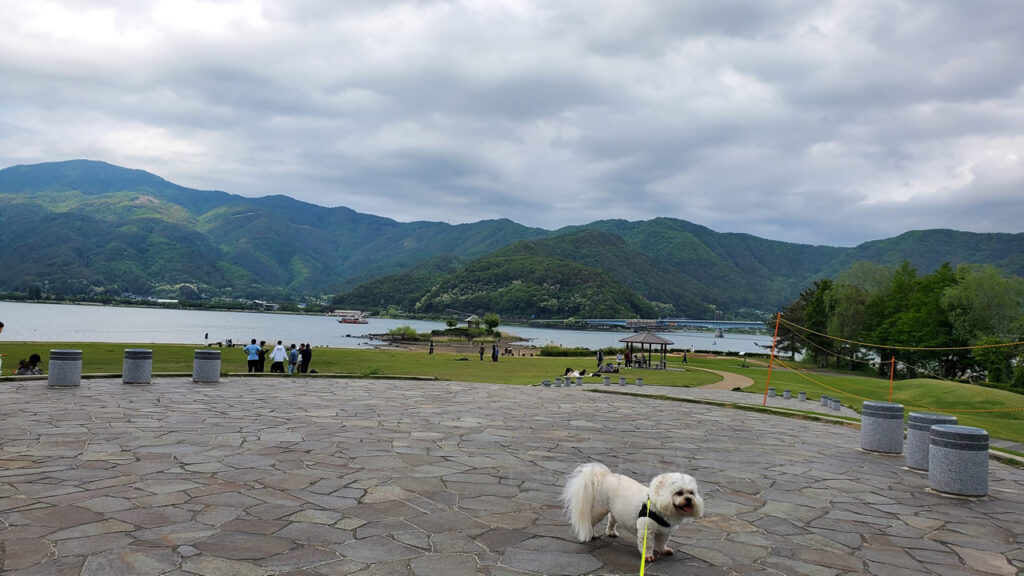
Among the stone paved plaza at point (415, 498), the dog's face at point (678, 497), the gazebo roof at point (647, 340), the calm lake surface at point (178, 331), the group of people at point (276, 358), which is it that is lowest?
the calm lake surface at point (178, 331)

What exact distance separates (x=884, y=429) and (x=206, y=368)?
16.4 meters

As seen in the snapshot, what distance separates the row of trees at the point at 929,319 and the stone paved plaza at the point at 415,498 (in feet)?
124

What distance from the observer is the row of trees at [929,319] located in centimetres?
4956

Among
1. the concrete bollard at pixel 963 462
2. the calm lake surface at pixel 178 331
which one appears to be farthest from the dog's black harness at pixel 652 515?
the calm lake surface at pixel 178 331

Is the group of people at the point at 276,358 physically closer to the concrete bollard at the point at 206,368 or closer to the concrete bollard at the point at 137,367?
the concrete bollard at the point at 206,368

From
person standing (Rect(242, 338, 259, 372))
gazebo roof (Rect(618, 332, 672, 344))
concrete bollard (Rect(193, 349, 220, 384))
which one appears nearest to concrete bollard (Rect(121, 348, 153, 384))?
concrete bollard (Rect(193, 349, 220, 384))

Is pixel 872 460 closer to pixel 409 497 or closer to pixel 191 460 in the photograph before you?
pixel 409 497

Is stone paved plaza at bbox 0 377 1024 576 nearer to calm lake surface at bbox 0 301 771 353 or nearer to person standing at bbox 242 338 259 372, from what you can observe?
person standing at bbox 242 338 259 372

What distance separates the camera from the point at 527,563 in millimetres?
4758

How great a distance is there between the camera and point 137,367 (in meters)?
15.5

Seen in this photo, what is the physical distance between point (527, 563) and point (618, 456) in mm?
4685

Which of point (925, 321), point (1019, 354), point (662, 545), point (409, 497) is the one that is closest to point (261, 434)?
point (409, 497)

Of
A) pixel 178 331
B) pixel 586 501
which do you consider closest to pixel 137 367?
pixel 586 501

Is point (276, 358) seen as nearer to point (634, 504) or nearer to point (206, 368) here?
point (206, 368)
